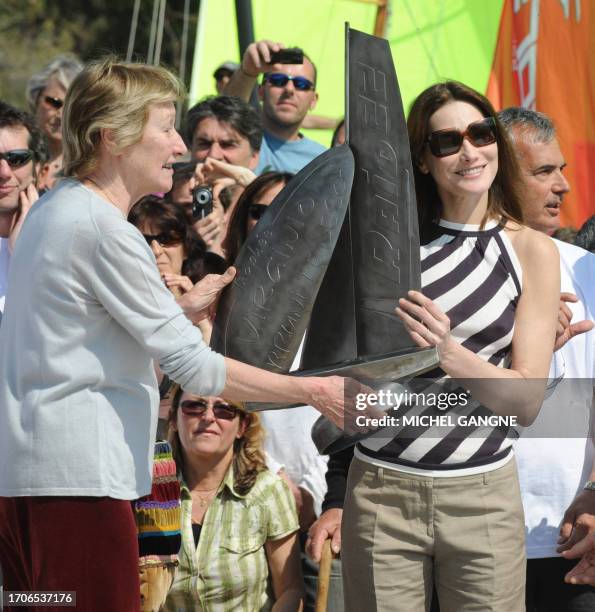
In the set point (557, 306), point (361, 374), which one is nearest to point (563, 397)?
point (557, 306)

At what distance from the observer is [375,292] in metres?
2.42

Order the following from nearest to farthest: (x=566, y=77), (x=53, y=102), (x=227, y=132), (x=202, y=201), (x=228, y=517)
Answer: (x=228, y=517) < (x=202, y=201) < (x=227, y=132) < (x=566, y=77) < (x=53, y=102)

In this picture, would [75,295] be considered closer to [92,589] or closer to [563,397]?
[92,589]

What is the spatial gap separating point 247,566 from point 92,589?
1350mm

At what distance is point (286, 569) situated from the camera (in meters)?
3.63

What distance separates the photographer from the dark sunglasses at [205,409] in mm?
3707

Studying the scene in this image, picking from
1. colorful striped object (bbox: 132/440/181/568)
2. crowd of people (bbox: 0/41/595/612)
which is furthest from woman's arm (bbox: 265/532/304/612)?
colorful striped object (bbox: 132/440/181/568)

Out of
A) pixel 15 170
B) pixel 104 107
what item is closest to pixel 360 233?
pixel 104 107

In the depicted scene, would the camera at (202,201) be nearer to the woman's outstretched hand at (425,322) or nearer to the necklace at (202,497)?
the necklace at (202,497)

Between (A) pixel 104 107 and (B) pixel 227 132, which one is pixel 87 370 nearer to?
(A) pixel 104 107

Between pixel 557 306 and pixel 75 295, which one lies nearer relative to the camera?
pixel 75 295

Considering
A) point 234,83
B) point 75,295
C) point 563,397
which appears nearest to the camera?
point 75,295

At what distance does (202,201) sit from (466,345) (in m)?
2.03

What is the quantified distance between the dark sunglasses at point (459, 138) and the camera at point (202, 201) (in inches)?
70.4
